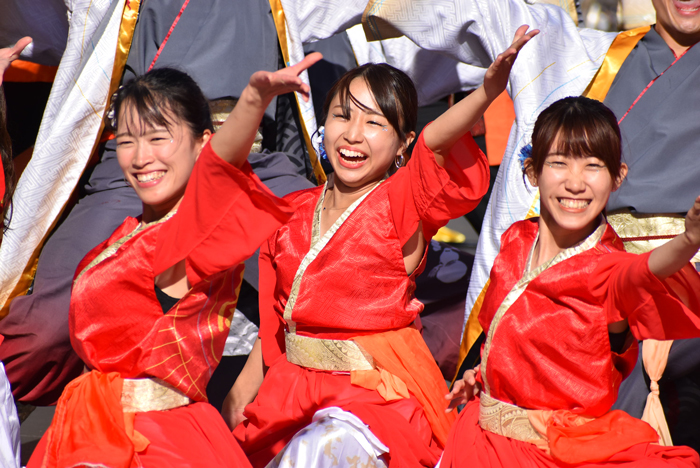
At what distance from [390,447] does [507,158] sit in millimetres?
1162

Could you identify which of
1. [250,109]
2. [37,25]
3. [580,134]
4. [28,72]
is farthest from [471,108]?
[28,72]

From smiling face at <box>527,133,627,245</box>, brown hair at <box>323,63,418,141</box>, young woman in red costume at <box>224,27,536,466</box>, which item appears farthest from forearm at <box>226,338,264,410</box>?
smiling face at <box>527,133,627,245</box>

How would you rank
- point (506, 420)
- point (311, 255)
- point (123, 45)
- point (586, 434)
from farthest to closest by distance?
point (123, 45) → point (311, 255) → point (506, 420) → point (586, 434)

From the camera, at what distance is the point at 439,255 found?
2879mm

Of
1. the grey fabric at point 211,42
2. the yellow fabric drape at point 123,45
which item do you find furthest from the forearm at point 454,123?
the yellow fabric drape at point 123,45

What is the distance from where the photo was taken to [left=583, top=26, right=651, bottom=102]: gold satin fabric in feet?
8.07

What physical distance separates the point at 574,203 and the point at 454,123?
0.34m

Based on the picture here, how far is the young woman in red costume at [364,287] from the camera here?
69.4 inches

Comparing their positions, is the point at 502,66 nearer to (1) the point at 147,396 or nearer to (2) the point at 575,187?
(2) the point at 575,187

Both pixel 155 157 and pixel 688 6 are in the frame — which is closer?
pixel 155 157

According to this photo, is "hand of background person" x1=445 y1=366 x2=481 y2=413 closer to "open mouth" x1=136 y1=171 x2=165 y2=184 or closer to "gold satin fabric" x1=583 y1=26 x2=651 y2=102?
"open mouth" x1=136 y1=171 x2=165 y2=184

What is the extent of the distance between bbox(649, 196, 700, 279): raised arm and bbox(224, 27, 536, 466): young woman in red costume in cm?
46

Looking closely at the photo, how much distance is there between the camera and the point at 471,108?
1644mm

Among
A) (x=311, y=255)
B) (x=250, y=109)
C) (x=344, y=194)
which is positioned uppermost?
(x=250, y=109)
